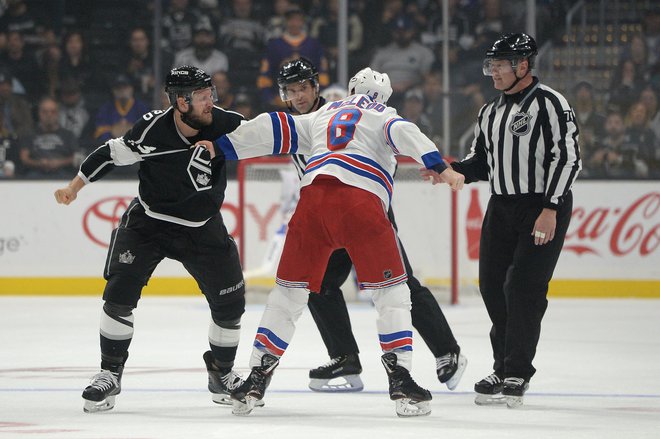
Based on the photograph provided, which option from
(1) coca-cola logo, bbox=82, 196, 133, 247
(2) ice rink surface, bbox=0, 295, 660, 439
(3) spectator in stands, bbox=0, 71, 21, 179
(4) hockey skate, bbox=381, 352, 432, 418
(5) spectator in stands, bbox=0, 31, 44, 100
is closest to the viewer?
(2) ice rink surface, bbox=0, 295, 660, 439

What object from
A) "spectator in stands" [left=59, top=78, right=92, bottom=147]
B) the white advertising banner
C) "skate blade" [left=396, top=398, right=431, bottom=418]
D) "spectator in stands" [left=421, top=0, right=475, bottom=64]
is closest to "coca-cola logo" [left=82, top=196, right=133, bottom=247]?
the white advertising banner

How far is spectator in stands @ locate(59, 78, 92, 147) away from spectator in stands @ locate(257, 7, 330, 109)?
158 centimetres

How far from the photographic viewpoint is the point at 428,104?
35.1 feet

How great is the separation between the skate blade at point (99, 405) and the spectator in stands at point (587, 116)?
6.34 metres

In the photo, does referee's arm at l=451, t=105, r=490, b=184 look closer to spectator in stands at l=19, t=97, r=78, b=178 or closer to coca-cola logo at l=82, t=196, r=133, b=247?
coca-cola logo at l=82, t=196, r=133, b=247

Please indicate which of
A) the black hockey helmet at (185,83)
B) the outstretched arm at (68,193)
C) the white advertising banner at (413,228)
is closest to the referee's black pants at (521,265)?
the black hockey helmet at (185,83)

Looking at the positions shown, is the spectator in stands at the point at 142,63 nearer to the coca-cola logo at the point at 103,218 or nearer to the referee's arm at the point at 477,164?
the coca-cola logo at the point at 103,218

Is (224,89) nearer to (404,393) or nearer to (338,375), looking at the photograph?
(338,375)

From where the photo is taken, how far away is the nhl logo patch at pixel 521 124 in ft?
16.3

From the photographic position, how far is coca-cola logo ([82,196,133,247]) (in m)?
10.3

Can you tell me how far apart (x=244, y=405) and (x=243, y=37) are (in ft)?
24.9

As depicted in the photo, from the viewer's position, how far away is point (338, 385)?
5.48 metres

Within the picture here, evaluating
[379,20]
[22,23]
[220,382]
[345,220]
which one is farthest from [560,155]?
[22,23]

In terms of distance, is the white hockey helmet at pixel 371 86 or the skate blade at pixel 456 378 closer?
the white hockey helmet at pixel 371 86
